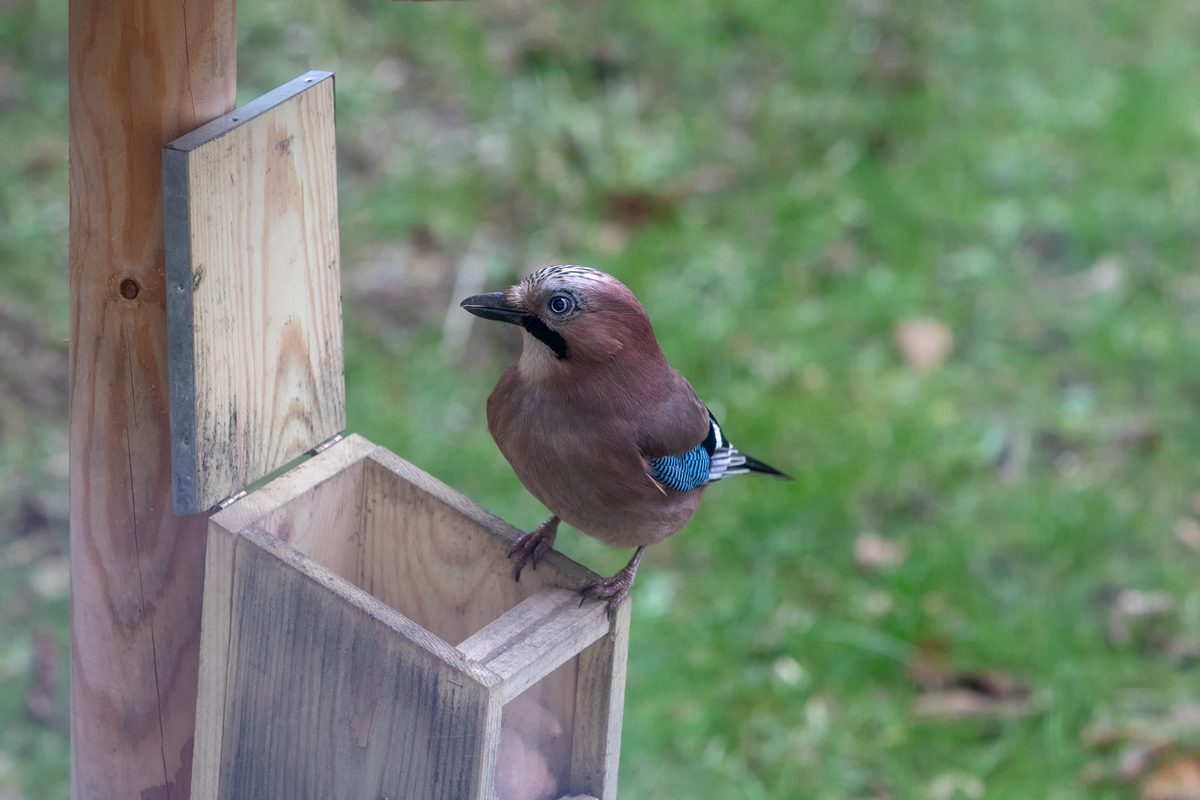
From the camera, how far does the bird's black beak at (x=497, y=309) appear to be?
6.64 feet

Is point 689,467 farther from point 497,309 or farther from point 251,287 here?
point 251,287

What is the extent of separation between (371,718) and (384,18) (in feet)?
13.6

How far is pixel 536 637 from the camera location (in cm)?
194

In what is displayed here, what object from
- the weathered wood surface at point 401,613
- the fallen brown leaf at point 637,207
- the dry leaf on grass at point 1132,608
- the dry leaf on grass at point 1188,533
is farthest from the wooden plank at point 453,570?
the fallen brown leaf at point 637,207

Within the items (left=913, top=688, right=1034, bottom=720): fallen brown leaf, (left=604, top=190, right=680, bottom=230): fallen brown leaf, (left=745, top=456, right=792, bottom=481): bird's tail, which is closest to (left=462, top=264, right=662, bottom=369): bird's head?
(left=745, top=456, right=792, bottom=481): bird's tail

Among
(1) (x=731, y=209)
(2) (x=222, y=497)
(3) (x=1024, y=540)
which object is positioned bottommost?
(3) (x=1024, y=540)

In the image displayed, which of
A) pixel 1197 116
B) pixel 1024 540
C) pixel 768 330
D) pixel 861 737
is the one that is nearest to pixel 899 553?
pixel 1024 540

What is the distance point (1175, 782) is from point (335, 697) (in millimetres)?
2422

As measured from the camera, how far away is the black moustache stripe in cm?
207

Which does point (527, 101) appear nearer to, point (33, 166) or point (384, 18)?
point (384, 18)

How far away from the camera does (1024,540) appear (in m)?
4.08

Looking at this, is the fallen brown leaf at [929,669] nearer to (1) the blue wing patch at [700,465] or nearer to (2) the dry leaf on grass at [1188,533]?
(2) the dry leaf on grass at [1188,533]

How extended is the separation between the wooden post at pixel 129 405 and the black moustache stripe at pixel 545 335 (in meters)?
0.52

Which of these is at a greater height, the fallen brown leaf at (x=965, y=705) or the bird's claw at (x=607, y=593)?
the bird's claw at (x=607, y=593)
